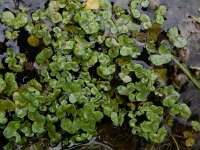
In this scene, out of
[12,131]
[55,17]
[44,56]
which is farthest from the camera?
[55,17]

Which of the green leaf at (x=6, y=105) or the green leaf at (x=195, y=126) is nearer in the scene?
the green leaf at (x=6, y=105)

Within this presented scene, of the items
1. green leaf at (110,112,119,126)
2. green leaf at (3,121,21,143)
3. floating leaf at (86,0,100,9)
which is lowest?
green leaf at (3,121,21,143)

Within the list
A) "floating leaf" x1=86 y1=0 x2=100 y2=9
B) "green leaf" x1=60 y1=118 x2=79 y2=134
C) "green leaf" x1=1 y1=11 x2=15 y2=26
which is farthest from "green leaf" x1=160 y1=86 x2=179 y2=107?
"green leaf" x1=1 y1=11 x2=15 y2=26

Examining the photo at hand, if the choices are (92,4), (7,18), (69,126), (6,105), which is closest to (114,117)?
(69,126)

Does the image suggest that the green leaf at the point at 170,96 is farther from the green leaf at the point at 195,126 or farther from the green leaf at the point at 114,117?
the green leaf at the point at 114,117

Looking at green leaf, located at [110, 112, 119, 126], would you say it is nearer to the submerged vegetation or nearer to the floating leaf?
the submerged vegetation

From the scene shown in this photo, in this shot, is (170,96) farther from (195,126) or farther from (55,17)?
(55,17)

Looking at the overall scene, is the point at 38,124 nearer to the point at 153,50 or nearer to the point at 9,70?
the point at 9,70

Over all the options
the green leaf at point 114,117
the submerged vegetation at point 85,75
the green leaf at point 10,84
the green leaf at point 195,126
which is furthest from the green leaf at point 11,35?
the green leaf at point 195,126

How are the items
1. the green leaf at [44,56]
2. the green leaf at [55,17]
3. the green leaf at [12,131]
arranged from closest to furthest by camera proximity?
the green leaf at [12,131] < the green leaf at [44,56] < the green leaf at [55,17]
